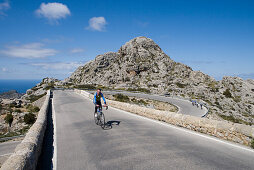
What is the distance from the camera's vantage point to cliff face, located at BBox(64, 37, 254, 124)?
56.8 m

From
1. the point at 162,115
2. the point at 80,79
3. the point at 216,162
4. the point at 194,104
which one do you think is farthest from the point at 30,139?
the point at 80,79

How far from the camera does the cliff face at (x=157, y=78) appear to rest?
5675cm

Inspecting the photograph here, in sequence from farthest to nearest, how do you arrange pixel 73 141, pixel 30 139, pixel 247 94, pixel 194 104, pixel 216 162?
pixel 247 94 < pixel 194 104 < pixel 73 141 < pixel 30 139 < pixel 216 162

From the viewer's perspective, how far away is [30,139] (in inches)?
228

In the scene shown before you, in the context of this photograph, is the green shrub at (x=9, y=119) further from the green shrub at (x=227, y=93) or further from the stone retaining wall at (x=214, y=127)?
the green shrub at (x=227, y=93)

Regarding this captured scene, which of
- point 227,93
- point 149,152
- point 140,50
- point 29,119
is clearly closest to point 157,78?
point 140,50

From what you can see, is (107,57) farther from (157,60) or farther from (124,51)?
(157,60)

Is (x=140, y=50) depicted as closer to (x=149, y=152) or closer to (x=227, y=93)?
(x=227, y=93)

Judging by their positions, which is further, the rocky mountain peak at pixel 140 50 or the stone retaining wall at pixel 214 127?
the rocky mountain peak at pixel 140 50

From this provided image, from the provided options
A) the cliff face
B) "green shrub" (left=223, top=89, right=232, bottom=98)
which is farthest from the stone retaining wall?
"green shrub" (left=223, top=89, right=232, bottom=98)

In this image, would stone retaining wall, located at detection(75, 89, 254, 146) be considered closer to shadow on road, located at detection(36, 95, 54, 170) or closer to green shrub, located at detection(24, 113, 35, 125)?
shadow on road, located at detection(36, 95, 54, 170)

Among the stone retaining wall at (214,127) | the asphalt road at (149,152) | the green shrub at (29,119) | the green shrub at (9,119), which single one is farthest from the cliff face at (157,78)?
the green shrub at (9,119)

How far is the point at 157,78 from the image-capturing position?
271 feet

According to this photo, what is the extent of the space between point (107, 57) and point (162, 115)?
111m
